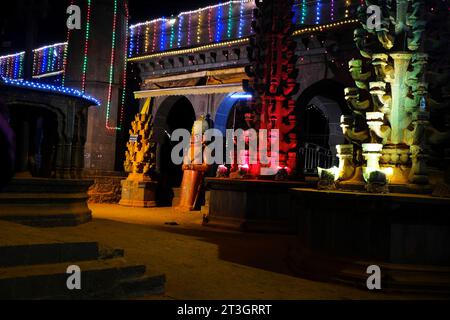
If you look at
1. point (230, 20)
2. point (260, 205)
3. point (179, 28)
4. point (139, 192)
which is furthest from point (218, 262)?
point (179, 28)

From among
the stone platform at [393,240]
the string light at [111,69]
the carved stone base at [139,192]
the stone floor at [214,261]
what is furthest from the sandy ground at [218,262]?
the string light at [111,69]

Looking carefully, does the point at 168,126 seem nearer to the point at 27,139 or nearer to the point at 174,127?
the point at 174,127

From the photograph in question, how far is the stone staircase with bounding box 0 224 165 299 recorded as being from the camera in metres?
4.93

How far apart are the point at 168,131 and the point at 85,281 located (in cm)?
2013

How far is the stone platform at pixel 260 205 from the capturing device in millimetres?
12938

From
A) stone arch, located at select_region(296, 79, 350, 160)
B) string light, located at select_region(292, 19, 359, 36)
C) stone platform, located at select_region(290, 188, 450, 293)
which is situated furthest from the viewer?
stone arch, located at select_region(296, 79, 350, 160)

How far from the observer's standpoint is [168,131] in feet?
82.7

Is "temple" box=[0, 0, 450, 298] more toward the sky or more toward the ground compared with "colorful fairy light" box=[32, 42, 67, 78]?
more toward the ground

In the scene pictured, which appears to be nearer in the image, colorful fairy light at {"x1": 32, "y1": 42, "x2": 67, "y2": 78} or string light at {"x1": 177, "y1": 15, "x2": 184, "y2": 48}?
string light at {"x1": 177, "y1": 15, "x2": 184, "y2": 48}

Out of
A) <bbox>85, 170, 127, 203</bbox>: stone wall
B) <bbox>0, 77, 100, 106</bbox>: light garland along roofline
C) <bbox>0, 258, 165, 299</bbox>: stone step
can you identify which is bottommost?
<bbox>0, 258, 165, 299</bbox>: stone step

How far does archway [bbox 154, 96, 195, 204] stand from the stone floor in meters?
9.32

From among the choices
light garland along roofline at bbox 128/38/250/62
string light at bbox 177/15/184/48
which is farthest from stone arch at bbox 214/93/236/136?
string light at bbox 177/15/184/48

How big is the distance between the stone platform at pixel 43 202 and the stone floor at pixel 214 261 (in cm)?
50

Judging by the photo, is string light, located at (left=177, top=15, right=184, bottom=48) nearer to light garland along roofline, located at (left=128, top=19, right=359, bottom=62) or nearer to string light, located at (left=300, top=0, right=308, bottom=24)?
light garland along roofline, located at (left=128, top=19, right=359, bottom=62)
